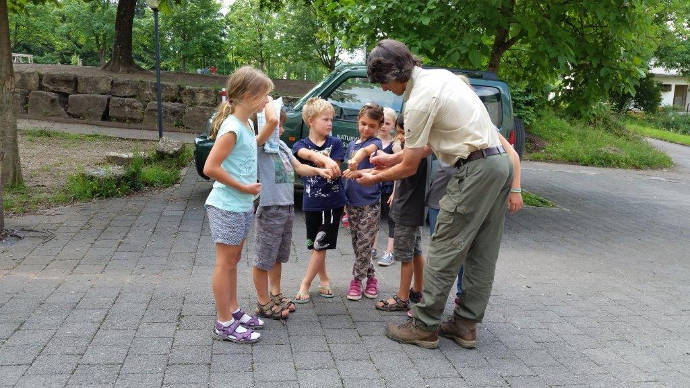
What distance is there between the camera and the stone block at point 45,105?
14672mm

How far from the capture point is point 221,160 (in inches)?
131

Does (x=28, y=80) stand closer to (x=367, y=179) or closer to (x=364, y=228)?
(x=364, y=228)

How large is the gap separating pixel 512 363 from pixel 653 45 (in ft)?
23.0

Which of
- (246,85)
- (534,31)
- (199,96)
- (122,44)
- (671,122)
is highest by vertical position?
(122,44)

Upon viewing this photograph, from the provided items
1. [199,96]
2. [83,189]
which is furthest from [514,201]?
[199,96]

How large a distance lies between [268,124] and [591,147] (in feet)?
53.9

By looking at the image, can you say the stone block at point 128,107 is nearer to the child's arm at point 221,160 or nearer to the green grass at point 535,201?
the green grass at point 535,201

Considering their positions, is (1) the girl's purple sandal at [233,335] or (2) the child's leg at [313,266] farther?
(2) the child's leg at [313,266]

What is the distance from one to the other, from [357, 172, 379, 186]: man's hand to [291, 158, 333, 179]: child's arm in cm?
20

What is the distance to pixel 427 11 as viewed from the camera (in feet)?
25.3

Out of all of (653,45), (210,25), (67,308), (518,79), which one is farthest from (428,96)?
(210,25)

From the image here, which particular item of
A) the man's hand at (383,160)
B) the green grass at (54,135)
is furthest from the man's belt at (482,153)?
the green grass at (54,135)

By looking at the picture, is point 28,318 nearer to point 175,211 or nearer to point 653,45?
point 175,211

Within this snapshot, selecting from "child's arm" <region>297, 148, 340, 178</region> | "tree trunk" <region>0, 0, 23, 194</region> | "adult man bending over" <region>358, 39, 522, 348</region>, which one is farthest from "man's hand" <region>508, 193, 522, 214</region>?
"tree trunk" <region>0, 0, 23, 194</region>
